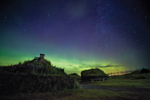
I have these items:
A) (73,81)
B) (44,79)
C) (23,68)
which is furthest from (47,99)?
(23,68)

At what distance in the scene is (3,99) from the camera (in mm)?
6254

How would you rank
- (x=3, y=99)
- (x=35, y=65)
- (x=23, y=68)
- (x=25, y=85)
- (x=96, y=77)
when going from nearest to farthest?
(x=3, y=99)
(x=25, y=85)
(x=23, y=68)
(x=35, y=65)
(x=96, y=77)

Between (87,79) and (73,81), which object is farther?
(87,79)

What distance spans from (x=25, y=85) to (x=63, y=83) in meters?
4.11

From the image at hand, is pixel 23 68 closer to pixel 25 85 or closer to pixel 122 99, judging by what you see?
pixel 25 85

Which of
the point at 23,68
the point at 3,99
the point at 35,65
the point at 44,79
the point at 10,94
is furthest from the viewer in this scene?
the point at 35,65

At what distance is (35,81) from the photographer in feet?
27.2

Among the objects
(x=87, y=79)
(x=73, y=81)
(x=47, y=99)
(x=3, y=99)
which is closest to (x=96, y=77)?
(x=87, y=79)

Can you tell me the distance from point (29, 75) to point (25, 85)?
3.28 ft

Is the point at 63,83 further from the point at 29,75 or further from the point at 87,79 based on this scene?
the point at 87,79

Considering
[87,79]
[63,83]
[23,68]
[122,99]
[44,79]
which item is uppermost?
[23,68]

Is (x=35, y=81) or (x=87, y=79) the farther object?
(x=87, y=79)

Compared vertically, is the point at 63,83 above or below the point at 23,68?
below

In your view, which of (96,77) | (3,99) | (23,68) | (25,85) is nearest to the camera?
(3,99)
